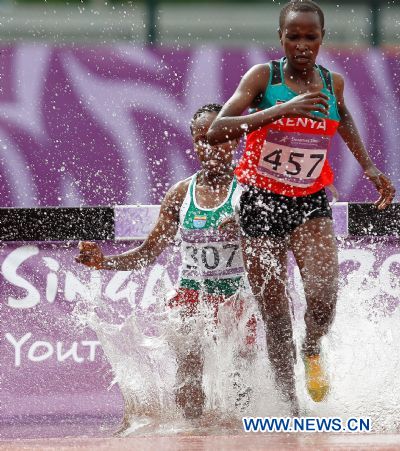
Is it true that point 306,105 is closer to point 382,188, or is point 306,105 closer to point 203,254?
point 382,188

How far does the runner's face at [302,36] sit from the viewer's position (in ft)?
14.3

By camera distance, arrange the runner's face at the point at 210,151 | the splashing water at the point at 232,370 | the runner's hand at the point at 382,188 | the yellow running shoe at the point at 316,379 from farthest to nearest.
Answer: the runner's face at the point at 210,151
the splashing water at the point at 232,370
the runner's hand at the point at 382,188
the yellow running shoe at the point at 316,379

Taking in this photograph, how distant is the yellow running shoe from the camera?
4602mm

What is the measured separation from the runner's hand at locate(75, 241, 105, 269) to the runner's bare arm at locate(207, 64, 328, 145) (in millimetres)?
916

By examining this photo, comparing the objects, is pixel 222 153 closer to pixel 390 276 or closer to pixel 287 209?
pixel 287 209

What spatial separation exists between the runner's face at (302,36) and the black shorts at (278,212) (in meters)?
0.60

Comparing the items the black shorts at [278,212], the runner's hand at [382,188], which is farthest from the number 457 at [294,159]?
the runner's hand at [382,188]

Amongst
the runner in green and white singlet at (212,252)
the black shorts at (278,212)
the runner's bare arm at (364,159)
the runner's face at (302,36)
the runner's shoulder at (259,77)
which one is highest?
the runner's face at (302,36)

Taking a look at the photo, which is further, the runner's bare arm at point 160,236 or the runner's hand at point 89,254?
the runner's bare arm at point 160,236

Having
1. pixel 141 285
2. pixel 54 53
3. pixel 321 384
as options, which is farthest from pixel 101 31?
pixel 321 384

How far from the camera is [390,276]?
6.01 m

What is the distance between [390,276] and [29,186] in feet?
7.21

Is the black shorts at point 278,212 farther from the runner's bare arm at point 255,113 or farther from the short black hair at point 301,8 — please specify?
the short black hair at point 301,8

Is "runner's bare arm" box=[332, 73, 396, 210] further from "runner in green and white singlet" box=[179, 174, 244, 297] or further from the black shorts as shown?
"runner in green and white singlet" box=[179, 174, 244, 297]
